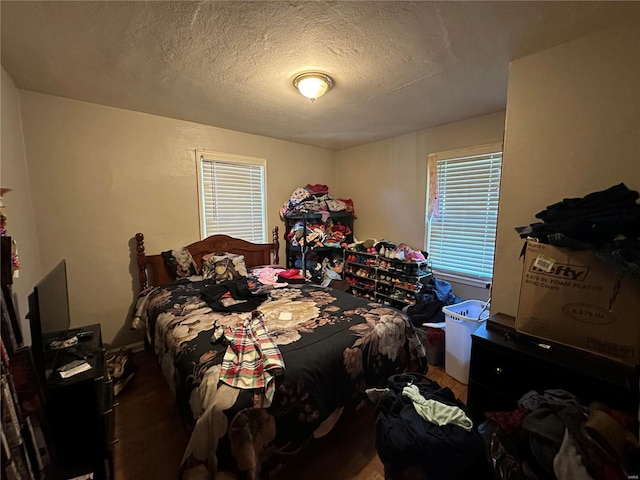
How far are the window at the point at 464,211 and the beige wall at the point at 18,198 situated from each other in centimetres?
363

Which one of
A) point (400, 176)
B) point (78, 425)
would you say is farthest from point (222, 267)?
point (400, 176)

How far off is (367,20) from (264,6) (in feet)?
1.70

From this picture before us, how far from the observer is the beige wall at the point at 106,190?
2.21m

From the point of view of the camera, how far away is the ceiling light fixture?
6.05 feet

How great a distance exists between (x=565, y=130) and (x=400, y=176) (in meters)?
1.99

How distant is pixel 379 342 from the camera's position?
68.8 inches

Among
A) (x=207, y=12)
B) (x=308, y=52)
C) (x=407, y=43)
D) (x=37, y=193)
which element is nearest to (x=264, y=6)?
(x=207, y=12)

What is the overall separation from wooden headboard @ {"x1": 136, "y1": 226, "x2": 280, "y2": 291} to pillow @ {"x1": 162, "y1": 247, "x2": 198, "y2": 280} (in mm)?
60

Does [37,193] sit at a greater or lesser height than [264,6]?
lesser

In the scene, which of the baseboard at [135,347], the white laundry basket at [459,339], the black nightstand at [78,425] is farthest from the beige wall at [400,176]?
the black nightstand at [78,425]

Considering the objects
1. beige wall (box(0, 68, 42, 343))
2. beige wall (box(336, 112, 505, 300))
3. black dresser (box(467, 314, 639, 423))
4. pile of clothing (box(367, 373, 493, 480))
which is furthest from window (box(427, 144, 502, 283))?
beige wall (box(0, 68, 42, 343))

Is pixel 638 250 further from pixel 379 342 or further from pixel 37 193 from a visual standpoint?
pixel 37 193

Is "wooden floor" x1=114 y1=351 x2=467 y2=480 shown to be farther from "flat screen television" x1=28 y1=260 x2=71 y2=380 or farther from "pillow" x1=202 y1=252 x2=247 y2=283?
"pillow" x1=202 y1=252 x2=247 y2=283

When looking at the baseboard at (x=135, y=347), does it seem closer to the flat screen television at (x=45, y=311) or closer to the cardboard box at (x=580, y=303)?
the flat screen television at (x=45, y=311)
